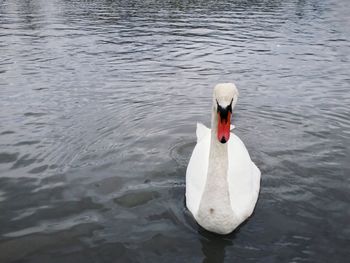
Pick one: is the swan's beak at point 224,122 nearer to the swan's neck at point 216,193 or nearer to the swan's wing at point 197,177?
the swan's neck at point 216,193

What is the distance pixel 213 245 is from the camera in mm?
6793

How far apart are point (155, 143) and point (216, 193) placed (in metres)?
4.24

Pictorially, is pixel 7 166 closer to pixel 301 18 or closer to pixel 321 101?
pixel 321 101

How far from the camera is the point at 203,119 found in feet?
41.0

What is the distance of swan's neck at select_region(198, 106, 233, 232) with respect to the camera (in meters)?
6.63

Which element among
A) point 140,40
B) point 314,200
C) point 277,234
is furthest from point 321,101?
point 140,40

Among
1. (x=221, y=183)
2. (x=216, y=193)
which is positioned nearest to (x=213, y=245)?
(x=216, y=193)

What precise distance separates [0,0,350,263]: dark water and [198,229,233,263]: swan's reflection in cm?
2

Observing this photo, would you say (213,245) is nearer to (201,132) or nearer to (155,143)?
(201,132)

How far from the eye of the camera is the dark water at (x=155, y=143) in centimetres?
694

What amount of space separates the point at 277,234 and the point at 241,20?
2776 centimetres

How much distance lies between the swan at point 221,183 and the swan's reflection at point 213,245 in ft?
0.43

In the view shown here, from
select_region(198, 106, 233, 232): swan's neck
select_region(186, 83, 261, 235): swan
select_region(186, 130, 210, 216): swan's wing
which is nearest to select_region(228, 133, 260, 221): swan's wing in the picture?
select_region(186, 83, 261, 235): swan

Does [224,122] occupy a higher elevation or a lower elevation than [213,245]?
higher
